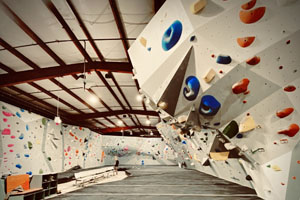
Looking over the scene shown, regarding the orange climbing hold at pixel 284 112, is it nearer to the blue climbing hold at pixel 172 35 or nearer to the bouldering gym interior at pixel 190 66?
the bouldering gym interior at pixel 190 66

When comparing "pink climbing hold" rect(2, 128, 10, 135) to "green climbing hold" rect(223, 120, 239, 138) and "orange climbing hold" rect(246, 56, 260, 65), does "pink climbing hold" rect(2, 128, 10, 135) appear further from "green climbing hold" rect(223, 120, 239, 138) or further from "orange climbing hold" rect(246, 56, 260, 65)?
"orange climbing hold" rect(246, 56, 260, 65)

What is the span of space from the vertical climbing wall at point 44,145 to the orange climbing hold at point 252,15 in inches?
300

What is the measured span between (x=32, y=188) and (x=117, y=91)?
4.17 m

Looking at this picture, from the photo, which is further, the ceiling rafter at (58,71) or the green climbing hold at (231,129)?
the ceiling rafter at (58,71)

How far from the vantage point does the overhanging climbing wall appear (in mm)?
1628

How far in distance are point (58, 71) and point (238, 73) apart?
4757mm

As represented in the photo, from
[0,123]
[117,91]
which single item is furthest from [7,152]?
[117,91]

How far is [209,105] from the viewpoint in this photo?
2182 mm

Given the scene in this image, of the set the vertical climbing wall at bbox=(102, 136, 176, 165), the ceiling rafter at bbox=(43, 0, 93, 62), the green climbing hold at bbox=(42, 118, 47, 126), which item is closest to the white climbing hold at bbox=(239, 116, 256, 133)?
the ceiling rafter at bbox=(43, 0, 93, 62)

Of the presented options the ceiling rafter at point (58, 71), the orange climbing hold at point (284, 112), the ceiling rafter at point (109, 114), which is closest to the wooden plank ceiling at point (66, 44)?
the ceiling rafter at point (58, 71)

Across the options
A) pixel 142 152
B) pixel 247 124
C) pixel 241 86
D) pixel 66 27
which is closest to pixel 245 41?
pixel 241 86

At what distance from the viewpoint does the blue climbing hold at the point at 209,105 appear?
7.01 ft

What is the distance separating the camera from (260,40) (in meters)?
1.67

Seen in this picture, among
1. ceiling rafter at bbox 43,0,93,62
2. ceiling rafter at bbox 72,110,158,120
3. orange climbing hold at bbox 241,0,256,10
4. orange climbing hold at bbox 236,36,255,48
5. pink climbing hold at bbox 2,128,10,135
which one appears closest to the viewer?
orange climbing hold at bbox 241,0,256,10
